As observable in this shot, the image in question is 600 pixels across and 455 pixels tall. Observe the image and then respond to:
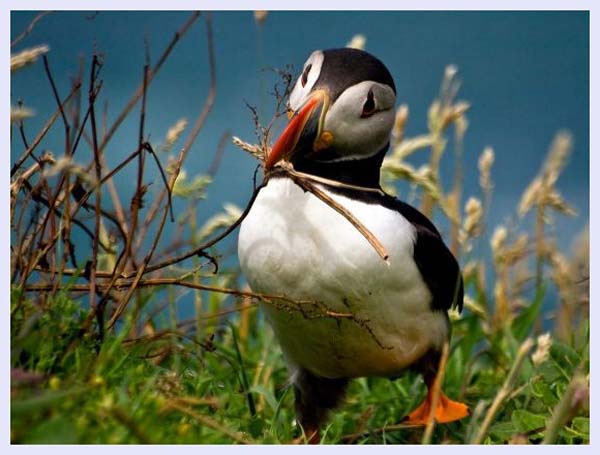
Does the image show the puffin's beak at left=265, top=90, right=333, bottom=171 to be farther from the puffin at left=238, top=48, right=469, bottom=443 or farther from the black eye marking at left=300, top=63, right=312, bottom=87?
the black eye marking at left=300, top=63, right=312, bottom=87

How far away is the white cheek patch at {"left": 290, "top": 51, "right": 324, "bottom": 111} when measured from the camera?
2871mm

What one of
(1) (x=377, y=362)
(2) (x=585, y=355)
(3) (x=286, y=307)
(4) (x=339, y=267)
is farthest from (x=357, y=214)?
(2) (x=585, y=355)

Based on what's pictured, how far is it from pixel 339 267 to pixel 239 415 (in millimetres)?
654

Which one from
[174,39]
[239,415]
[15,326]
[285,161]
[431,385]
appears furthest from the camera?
[431,385]

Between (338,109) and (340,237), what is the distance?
38 cm

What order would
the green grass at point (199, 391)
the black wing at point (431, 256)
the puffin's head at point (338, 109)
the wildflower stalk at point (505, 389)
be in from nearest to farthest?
the wildflower stalk at point (505, 389) < the green grass at point (199, 391) < the puffin's head at point (338, 109) < the black wing at point (431, 256)

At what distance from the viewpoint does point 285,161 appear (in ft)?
9.28

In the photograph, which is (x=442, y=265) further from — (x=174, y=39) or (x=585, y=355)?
(x=174, y=39)

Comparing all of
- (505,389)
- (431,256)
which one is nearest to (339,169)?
(431,256)

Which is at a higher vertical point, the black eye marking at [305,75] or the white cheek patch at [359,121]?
the black eye marking at [305,75]

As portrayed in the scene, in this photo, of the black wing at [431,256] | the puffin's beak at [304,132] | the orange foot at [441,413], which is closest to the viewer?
the puffin's beak at [304,132]

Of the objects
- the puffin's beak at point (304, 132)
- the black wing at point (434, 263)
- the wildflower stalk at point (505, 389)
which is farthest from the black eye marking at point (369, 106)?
the wildflower stalk at point (505, 389)

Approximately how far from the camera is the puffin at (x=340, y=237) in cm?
287

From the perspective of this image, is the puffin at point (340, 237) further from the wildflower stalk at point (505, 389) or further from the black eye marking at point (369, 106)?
the wildflower stalk at point (505, 389)
